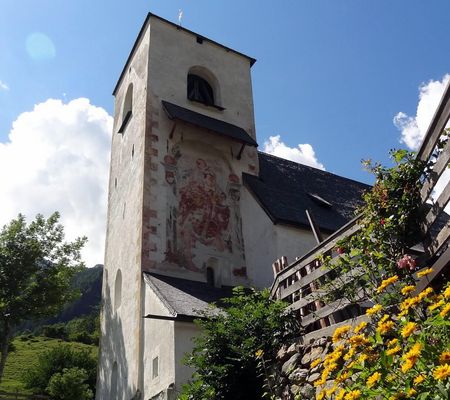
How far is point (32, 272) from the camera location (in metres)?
19.5

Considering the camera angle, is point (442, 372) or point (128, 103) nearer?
A: point (442, 372)

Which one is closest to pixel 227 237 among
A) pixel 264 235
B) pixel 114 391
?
pixel 264 235

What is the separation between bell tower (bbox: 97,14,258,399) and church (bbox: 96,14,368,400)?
36mm

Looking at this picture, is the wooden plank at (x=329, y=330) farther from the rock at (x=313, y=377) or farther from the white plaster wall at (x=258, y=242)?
the white plaster wall at (x=258, y=242)

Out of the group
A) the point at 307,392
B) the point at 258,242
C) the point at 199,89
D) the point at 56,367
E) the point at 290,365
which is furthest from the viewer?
the point at 56,367

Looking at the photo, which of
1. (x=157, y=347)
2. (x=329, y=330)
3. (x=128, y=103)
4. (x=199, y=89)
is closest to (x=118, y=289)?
(x=157, y=347)

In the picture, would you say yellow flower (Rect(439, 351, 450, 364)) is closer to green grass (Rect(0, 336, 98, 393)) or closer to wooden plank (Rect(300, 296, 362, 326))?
wooden plank (Rect(300, 296, 362, 326))

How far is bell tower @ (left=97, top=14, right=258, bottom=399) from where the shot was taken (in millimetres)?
13078

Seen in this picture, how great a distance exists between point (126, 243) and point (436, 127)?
10.7 m

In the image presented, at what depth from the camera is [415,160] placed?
5473 millimetres

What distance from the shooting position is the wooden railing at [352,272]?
502 cm

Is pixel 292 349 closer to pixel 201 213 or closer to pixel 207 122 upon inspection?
pixel 201 213

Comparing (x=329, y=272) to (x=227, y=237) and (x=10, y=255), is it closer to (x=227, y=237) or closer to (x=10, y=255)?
(x=227, y=237)

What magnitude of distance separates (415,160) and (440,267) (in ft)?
4.17
